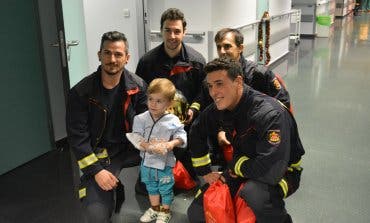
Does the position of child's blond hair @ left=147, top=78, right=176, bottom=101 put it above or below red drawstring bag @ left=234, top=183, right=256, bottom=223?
above

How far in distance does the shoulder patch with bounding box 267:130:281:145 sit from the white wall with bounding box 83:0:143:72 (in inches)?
103

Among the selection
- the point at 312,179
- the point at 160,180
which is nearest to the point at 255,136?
the point at 160,180

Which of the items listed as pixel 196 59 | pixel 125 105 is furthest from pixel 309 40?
pixel 125 105

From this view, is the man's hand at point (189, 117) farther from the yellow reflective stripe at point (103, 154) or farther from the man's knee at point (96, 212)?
the man's knee at point (96, 212)

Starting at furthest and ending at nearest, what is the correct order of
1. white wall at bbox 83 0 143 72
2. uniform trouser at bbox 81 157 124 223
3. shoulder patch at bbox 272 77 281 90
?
white wall at bbox 83 0 143 72 < shoulder patch at bbox 272 77 281 90 < uniform trouser at bbox 81 157 124 223

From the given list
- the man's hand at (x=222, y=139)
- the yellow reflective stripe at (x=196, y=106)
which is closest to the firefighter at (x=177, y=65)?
the yellow reflective stripe at (x=196, y=106)

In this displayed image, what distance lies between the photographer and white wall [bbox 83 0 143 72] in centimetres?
406

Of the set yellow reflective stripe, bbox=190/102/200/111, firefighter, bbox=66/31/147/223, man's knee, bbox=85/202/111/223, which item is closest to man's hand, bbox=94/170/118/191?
firefighter, bbox=66/31/147/223

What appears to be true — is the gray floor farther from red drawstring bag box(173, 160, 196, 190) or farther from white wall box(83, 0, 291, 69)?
white wall box(83, 0, 291, 69)

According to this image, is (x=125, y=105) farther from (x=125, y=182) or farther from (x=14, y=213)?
(x=14, y=213)

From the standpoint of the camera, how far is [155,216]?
237 centimetres

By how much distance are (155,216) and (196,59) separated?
116cm

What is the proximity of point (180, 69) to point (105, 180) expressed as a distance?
3.39 feet

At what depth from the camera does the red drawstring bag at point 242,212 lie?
189 centimetres
